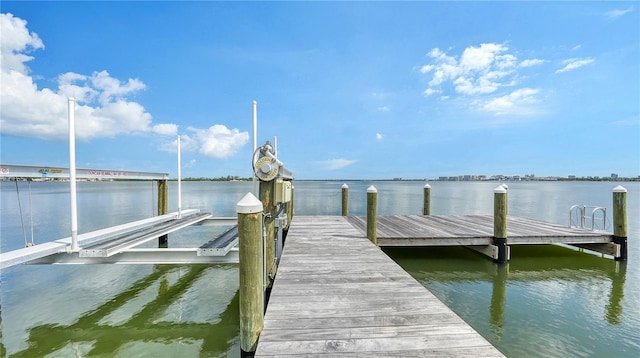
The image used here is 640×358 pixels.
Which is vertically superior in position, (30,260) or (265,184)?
(265,184)

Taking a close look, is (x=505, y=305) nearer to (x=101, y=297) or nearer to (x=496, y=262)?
(x=496, y=262)

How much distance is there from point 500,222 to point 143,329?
807 centimetres

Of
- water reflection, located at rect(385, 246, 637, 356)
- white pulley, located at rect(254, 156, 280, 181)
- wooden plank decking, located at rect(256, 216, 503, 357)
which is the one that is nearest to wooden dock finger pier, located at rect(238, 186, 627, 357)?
wooden plank decking, located at rect(256, 216, 503, 357)

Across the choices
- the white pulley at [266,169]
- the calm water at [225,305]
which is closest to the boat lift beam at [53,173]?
the calm water at [225,305]

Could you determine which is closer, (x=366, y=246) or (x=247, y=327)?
(x=247, y=327)

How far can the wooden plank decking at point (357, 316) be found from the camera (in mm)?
2492

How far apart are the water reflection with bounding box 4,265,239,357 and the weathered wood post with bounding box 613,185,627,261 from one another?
9774 millimetres

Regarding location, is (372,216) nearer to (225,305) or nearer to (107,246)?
(225,305)

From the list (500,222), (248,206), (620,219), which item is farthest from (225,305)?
(620,219)

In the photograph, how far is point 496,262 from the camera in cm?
730

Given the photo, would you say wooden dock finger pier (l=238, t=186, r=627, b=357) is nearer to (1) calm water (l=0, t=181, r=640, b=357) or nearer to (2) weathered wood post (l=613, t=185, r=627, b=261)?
(2) weathered wood post (l=613, t=185, r=627, b=261)

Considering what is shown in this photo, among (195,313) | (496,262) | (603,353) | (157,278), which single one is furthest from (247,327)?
(496,262)

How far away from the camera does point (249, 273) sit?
9.07 feet

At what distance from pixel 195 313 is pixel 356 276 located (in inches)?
129
